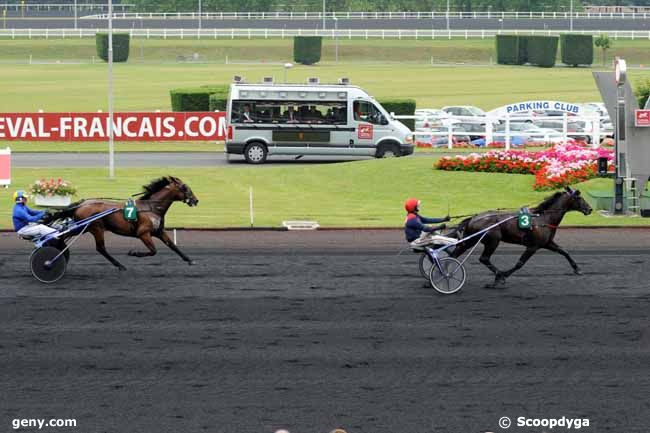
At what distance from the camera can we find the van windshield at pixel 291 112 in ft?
120

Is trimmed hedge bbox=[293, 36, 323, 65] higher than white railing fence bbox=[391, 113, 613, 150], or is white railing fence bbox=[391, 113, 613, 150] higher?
trimmed hedge bbox=[293, 36, 323, 65]

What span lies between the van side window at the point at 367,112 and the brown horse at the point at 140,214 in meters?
18.3

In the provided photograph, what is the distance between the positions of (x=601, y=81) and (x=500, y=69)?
57610mm

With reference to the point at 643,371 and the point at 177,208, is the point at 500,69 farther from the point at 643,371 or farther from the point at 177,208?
the point at 643,371

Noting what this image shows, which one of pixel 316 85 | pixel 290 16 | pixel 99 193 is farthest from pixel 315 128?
pixel 290 16

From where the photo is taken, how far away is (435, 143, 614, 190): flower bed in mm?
28375

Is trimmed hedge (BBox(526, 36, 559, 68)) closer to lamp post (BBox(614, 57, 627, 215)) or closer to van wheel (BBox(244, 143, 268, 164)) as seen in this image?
van wheel (BBox(244, 143, 268, 164))

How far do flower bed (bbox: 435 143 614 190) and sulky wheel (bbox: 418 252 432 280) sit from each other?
10.6 m

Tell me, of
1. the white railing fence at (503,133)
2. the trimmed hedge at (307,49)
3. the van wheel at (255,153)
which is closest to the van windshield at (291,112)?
the van wheel at (255,153)

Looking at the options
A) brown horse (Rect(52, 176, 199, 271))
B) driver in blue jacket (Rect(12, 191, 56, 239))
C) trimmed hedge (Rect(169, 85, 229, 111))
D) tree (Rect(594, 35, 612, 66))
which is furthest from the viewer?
tree (Rect(594, 35, 612, 66))

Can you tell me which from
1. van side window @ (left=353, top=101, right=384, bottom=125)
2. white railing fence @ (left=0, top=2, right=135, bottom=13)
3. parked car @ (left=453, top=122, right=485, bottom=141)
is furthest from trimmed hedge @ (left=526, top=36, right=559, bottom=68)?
white railing fence @ (left=0, top=2, right=135, bottom=13)

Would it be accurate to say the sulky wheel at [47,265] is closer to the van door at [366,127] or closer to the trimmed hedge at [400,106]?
the van door at [366,127]

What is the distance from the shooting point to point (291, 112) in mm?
36688

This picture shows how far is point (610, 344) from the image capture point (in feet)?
47.0
